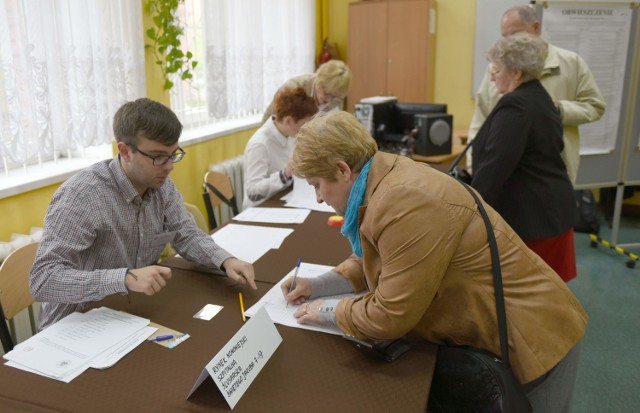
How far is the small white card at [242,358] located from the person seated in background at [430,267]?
164mm

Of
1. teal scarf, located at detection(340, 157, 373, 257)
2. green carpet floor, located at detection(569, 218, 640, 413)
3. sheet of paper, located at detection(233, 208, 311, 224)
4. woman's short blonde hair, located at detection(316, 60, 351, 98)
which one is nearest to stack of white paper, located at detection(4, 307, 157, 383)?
teal scarf, located at detection(340, 157, 373, 257)

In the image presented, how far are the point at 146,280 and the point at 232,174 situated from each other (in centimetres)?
260

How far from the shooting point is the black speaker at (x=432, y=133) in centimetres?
381

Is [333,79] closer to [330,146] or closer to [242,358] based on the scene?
[330,146]

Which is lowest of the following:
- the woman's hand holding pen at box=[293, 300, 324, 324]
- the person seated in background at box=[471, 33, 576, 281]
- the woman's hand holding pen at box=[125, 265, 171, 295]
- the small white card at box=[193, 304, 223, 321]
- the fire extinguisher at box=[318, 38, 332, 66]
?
the small white card at box=[193, 304, 223, 321]

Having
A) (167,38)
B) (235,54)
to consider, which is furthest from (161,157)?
(235,54)

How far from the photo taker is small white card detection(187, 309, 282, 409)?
106cm

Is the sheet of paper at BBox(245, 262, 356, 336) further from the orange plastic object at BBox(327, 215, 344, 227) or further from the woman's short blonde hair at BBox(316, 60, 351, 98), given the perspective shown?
the woman's short blonde hair at BBox(316, 60, 351, 98)

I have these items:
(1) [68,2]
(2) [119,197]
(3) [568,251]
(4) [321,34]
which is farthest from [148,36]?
(4) [321,34]

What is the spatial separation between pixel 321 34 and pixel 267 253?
4562 mm

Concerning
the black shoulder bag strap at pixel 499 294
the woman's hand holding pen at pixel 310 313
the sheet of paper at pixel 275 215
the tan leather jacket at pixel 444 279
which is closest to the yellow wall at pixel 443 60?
the sheet of paper at pixel 275 215

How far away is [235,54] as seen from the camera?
3.92 metres

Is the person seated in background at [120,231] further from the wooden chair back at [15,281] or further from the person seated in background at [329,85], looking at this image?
the person seated in background at [329,85]

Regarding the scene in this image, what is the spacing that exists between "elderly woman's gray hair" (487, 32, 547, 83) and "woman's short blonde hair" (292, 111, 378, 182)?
1106 mm
